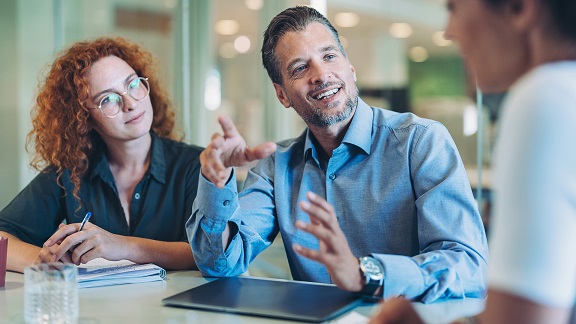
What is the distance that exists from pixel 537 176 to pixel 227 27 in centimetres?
350

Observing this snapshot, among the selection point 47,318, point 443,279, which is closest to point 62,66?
point 47,318

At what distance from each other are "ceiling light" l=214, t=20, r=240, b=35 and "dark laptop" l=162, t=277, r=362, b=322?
8.37 feet

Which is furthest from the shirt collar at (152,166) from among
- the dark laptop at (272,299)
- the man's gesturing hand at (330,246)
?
the man's gesturing hand at (330,246)

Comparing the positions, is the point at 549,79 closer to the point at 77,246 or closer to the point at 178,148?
the point at 77,246

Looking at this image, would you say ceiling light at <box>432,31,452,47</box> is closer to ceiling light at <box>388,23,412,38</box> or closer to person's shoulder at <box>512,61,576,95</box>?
ceiling light at <box>388,23,412,38</box>

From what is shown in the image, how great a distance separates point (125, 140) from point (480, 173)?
4.59 feet

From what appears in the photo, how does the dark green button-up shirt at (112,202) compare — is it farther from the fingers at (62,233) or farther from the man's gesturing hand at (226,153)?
the man's gesturing hand at (226,153)

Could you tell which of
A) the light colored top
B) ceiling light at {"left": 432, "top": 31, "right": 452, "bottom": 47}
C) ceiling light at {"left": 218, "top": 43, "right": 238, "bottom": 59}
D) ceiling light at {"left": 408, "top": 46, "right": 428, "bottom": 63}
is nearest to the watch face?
the light colored top

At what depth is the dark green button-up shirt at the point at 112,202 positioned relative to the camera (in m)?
2.25

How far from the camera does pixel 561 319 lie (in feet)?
2.40

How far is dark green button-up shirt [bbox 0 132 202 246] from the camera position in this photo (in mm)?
2248

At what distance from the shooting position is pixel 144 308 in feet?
4.89

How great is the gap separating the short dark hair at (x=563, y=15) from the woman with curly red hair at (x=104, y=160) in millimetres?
1612

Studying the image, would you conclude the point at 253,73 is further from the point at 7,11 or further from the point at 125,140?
the point at 125,140
